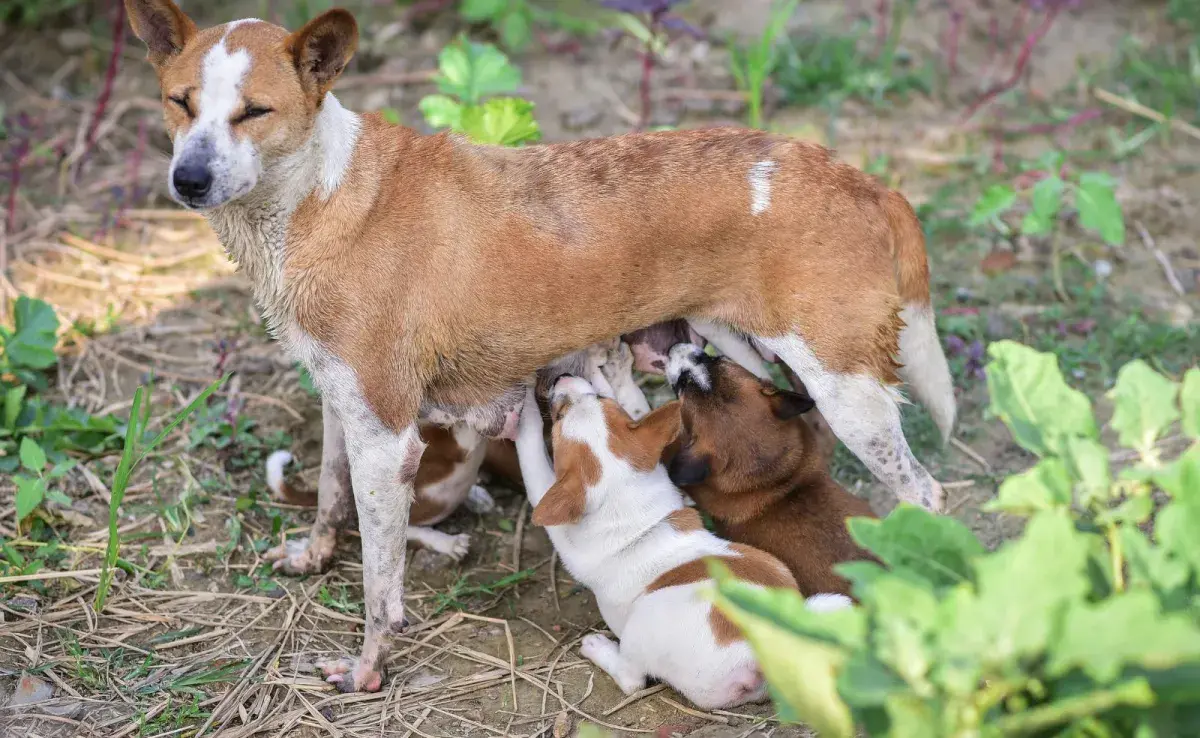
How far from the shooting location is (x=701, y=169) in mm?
3668

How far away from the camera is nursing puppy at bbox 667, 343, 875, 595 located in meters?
3.82

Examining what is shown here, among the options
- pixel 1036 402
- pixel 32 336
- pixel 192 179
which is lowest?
pixel 32 336

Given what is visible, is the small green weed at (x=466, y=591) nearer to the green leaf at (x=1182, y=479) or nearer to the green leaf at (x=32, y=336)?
the green leaf at (x=32, y=336)

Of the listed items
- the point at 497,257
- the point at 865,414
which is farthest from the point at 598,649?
the point at 497,257

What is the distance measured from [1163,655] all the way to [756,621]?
662 mm

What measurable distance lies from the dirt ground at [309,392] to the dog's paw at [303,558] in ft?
0.15

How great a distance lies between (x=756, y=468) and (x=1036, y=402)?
1.49 meters

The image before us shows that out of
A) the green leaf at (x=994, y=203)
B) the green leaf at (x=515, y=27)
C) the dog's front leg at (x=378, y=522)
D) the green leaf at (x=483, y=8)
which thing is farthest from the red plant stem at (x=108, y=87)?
the green leaf at (x=994, y=203)

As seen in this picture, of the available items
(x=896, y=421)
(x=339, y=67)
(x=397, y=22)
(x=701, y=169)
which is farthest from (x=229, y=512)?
(x=397, y=22)

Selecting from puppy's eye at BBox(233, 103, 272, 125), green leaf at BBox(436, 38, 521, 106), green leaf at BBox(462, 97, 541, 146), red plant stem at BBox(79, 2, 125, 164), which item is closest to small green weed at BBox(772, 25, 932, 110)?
green leaf at BBox(436, 38, 521, 106)

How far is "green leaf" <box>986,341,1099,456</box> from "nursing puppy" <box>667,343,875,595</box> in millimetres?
1331

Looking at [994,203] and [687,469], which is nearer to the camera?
[687,469]

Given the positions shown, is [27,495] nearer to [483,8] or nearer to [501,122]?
[501,122]

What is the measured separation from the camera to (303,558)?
4.17 metres
